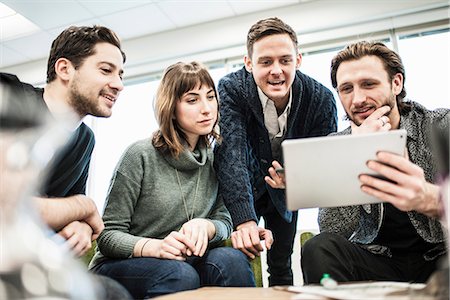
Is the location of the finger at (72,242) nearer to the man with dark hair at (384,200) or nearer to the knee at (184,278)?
the knee at (184,278)

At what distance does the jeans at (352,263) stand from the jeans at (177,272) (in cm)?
19

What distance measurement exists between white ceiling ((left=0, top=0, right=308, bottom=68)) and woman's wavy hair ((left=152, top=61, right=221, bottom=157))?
182 centimetres

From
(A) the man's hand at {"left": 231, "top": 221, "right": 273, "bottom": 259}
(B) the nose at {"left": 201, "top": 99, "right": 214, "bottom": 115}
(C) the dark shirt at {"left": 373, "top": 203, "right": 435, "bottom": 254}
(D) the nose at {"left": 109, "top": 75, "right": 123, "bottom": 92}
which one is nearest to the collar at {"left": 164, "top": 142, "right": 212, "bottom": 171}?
(B) the nose at {"left": 201, "top": 99, "right": 214, "bottom": 115}

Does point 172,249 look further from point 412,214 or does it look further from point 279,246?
point 279,246

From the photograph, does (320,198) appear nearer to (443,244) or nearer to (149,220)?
(443,244)

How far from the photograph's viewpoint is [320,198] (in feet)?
3.10

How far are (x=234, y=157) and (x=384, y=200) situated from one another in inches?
25.7

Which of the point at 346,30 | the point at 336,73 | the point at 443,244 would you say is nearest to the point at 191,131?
the point at 336,73

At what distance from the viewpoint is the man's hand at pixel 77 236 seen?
3.22 feet

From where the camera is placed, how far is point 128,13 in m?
3.18

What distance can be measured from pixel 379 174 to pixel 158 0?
2.60 metres

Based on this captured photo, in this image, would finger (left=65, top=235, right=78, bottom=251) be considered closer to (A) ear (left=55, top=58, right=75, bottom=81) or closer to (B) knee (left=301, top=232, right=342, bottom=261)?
(B) knee (left=301, top=232, right=342, bottom=261)

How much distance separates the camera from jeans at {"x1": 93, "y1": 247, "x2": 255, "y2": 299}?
979mm

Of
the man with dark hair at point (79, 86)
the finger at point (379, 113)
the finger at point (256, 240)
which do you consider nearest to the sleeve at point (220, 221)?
the finger at point (256, 240)
